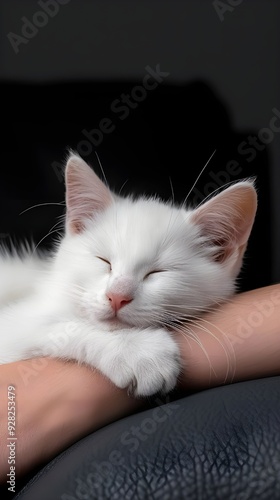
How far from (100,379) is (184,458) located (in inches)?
13.3

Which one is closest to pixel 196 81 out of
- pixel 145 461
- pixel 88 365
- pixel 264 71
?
pixel 264 71

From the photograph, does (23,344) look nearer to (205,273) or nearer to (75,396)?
(75,396)

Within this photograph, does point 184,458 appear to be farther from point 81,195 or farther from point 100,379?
point 81,195

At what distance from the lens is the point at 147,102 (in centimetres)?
189

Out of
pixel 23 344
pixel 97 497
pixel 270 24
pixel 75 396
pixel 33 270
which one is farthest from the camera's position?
pixel 270 24

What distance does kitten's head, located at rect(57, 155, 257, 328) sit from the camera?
1170 millimetres

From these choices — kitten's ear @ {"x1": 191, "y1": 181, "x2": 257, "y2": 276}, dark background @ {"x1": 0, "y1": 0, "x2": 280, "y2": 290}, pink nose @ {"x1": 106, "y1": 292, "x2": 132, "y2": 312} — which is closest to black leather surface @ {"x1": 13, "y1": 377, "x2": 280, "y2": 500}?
pink nose @ {"x1": 106, "y1": 292, "x2": 132, "y2": 312}

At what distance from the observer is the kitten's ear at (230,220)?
4.18 feet

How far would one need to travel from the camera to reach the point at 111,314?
114 centimetres

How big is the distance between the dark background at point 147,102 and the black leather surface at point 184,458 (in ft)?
3.51

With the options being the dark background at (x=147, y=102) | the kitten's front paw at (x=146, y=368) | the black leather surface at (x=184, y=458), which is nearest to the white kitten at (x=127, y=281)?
the kitten's front paw at (x=146, y=368)

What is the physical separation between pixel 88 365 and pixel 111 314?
0.12 m

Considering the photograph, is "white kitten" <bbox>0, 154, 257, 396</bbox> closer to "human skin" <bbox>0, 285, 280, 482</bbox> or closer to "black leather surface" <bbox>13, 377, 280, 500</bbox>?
"human skin" <bbox>0, 285, 280, 482</bbox>

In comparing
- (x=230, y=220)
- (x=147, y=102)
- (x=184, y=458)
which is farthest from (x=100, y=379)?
(x=147, y=102)
